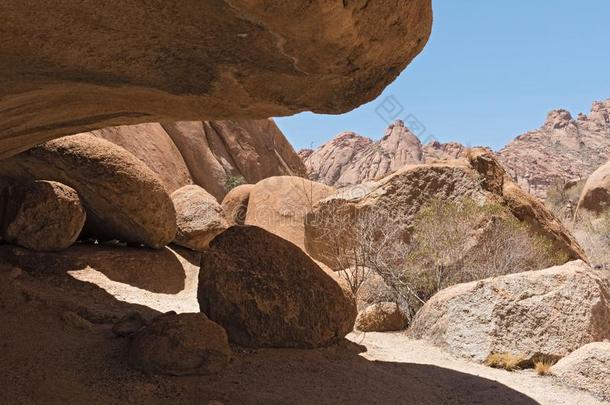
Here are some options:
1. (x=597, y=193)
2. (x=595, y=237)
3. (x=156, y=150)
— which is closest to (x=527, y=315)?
(x=156, y=150)

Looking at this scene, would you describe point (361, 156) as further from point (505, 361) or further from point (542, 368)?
point (542, 368)

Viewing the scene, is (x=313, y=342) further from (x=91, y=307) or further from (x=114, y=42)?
(x=114, y=42)

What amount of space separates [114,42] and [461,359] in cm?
520

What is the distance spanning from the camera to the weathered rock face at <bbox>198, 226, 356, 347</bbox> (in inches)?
203

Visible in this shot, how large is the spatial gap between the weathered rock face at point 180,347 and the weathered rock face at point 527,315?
3.50m

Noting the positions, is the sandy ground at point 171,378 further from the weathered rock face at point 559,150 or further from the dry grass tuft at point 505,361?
the weathered rock face at point 559,150

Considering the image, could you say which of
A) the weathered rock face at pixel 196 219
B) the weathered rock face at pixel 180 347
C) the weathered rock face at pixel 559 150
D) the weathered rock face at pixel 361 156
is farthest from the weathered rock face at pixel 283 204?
the weathered rock face at pixel 559 150

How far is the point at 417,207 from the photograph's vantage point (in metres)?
11.2

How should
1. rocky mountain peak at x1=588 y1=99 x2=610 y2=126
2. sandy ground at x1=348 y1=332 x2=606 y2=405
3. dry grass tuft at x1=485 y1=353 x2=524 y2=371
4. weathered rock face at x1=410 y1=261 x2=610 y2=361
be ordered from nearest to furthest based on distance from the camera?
sandy ground at x1=348 y1=332 x2=606 y2=405 → dry grass tuft at x1=485 y1=353 x2=524 y2=371 → weathered rock face at x1=410 y1=261 x2=610 y2=361 → rocky mountain peak at x1=588 y1=99 x2=610 y2=126

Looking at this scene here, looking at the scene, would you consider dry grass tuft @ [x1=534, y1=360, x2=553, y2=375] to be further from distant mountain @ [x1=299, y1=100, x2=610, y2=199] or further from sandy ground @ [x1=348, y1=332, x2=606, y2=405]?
distant mountain @ [x1=299, y1=100, x2=610, y2=199]

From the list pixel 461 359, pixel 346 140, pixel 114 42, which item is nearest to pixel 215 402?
pixel 114 42

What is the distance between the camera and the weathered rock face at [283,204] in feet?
46.0

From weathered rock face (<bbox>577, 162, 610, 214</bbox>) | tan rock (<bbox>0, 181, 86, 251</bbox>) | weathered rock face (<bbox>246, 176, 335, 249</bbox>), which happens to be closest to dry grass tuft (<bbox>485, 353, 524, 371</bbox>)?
tan rock (<bbox>0, 181, 86, 251</bbox>)

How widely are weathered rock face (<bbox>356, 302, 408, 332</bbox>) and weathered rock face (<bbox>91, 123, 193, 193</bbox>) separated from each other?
7.94m
